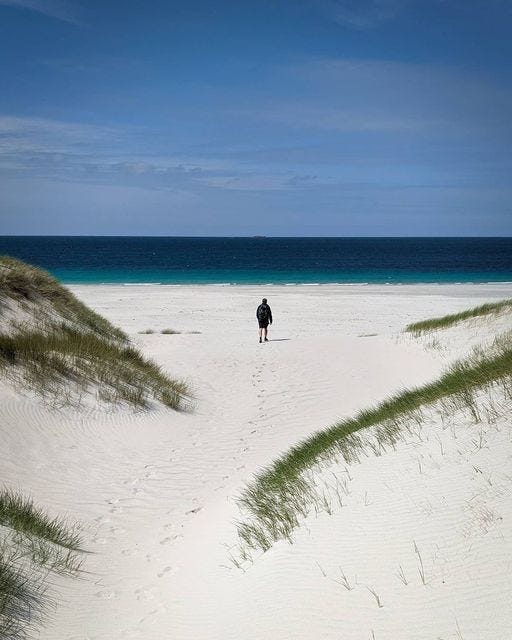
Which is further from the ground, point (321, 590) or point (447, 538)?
point (447, 538)

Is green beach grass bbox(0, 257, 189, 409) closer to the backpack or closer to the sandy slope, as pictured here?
the sandy slope

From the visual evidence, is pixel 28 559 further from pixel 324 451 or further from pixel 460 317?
pixel 460 317

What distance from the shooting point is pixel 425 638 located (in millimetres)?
3225

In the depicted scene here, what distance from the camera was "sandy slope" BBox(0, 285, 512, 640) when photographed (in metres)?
3.67

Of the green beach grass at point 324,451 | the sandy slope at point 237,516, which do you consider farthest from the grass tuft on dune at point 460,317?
the green beach grass at point 324,451

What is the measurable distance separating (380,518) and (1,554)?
10.3ft

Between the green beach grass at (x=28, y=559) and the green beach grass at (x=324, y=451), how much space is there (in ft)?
5.66

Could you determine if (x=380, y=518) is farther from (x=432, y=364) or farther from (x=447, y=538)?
(x=432, y=364)

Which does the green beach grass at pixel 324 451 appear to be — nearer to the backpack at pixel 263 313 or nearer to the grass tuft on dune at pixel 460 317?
the grass tuft on dune at pixel 460 317

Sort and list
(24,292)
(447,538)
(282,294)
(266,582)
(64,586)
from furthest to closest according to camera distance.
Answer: (282,294) → (24,292) → (64,586) → (266,582) → (447,538)

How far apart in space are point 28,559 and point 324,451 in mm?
3699

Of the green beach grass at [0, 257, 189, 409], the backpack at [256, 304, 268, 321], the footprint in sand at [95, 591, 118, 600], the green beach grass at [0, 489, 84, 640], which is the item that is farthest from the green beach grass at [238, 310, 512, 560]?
the backpack at [256, 304, 268, 321]

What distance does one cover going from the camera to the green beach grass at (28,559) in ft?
13.8

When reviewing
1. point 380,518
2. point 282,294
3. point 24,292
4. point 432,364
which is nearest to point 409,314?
point 282,294
